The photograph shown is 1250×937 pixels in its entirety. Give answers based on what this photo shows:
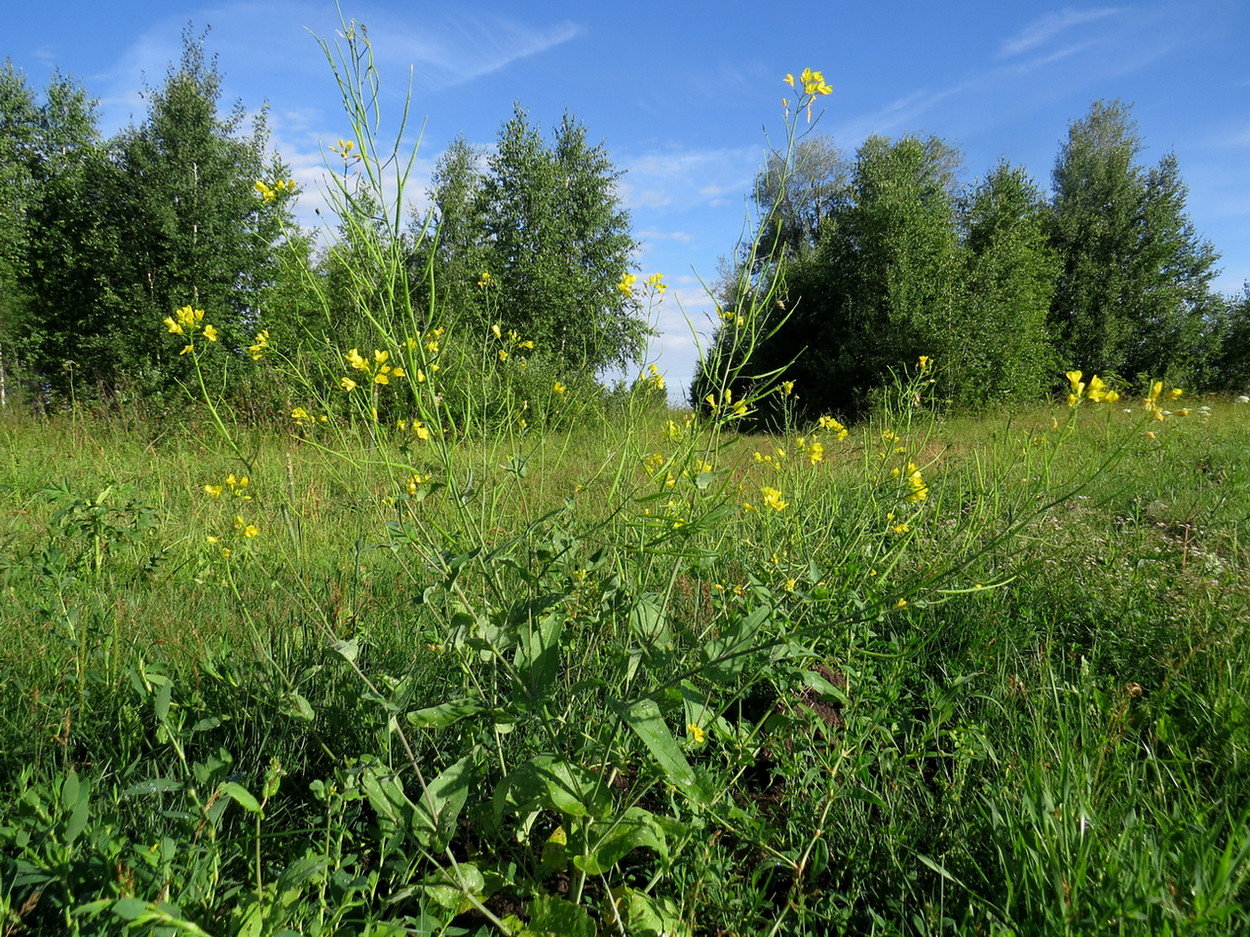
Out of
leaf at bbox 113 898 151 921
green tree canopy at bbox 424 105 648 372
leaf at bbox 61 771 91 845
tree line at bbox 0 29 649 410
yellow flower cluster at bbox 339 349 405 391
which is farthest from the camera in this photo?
green tree canopy at bbox 424 105 648 372

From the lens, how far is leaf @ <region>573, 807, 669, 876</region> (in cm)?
105

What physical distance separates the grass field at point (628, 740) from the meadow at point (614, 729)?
11mm

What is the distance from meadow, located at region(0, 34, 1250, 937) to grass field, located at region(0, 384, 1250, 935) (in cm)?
1

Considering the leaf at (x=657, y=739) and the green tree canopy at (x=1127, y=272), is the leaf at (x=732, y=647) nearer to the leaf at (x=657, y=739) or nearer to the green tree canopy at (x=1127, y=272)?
the leaf at (x=657, y=739)

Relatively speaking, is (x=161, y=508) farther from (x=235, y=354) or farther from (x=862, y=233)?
(x=862, y=233)

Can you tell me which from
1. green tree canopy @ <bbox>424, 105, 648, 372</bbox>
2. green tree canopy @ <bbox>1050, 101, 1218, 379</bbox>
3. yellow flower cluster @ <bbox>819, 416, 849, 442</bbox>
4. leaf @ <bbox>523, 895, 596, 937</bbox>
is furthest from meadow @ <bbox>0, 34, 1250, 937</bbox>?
green tree canopy @ <bbox>1050, 101, 1218, 379</bbox>

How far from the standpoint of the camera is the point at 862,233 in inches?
554

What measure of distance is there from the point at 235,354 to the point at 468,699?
13.4 m

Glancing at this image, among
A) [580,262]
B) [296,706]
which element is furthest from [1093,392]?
[580,262]

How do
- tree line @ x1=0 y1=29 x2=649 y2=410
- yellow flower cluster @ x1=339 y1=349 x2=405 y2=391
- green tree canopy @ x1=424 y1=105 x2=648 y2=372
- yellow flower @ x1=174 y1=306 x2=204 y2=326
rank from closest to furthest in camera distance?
1. yellow flower cluster @ x1=339 y1=349 x2=405 y2=391
2. yellow flower @ x1=174 y1=306 x2=204 y2=326
3. tree line @ x1=0 y1=29 x2=649 y2=410
4. green tree canopy @ x1=424 y1=105 x2=648 y2=372

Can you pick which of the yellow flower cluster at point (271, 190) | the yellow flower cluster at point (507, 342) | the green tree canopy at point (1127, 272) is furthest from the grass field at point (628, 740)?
the green tree canopy at point (1127, 272)

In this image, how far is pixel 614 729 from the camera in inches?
44.9

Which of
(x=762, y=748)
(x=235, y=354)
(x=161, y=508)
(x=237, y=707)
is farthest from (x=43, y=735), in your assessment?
(x=235, y=354)

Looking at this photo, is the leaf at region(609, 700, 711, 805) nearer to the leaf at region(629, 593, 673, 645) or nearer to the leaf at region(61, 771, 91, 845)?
the leaf at region(629, 593, 673, 645)
